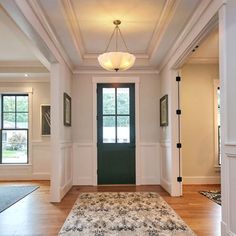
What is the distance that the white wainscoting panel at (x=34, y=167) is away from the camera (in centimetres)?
724

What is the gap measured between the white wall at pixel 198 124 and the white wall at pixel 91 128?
0.62 metres

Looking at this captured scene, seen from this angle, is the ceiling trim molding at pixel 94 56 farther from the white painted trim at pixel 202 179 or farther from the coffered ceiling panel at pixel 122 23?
the white painted trim at pixel 202 179

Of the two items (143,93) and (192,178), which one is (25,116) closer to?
(143,93)

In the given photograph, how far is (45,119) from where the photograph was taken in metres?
7.27

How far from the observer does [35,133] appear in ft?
24.0

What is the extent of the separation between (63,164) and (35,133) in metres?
2.29

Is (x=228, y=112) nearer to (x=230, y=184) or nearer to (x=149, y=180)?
(x=230, y=184)

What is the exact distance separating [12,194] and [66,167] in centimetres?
109

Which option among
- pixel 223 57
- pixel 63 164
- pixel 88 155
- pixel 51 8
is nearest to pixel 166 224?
pixel 223 57

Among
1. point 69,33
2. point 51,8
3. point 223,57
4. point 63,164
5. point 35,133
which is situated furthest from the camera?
point 35,133

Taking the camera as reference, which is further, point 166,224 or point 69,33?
point 69,33

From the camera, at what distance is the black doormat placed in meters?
4.66

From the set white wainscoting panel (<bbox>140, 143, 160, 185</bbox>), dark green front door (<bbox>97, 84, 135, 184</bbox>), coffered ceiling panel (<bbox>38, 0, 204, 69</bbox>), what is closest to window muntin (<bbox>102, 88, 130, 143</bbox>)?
dark green front door (<bbox>97, 84, 135, 184</bbox>)

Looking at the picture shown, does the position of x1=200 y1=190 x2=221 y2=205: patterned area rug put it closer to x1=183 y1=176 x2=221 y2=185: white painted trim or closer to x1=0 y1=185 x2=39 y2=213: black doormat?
x1=183 y1=176 x2=221 y2=185: white painted trim
